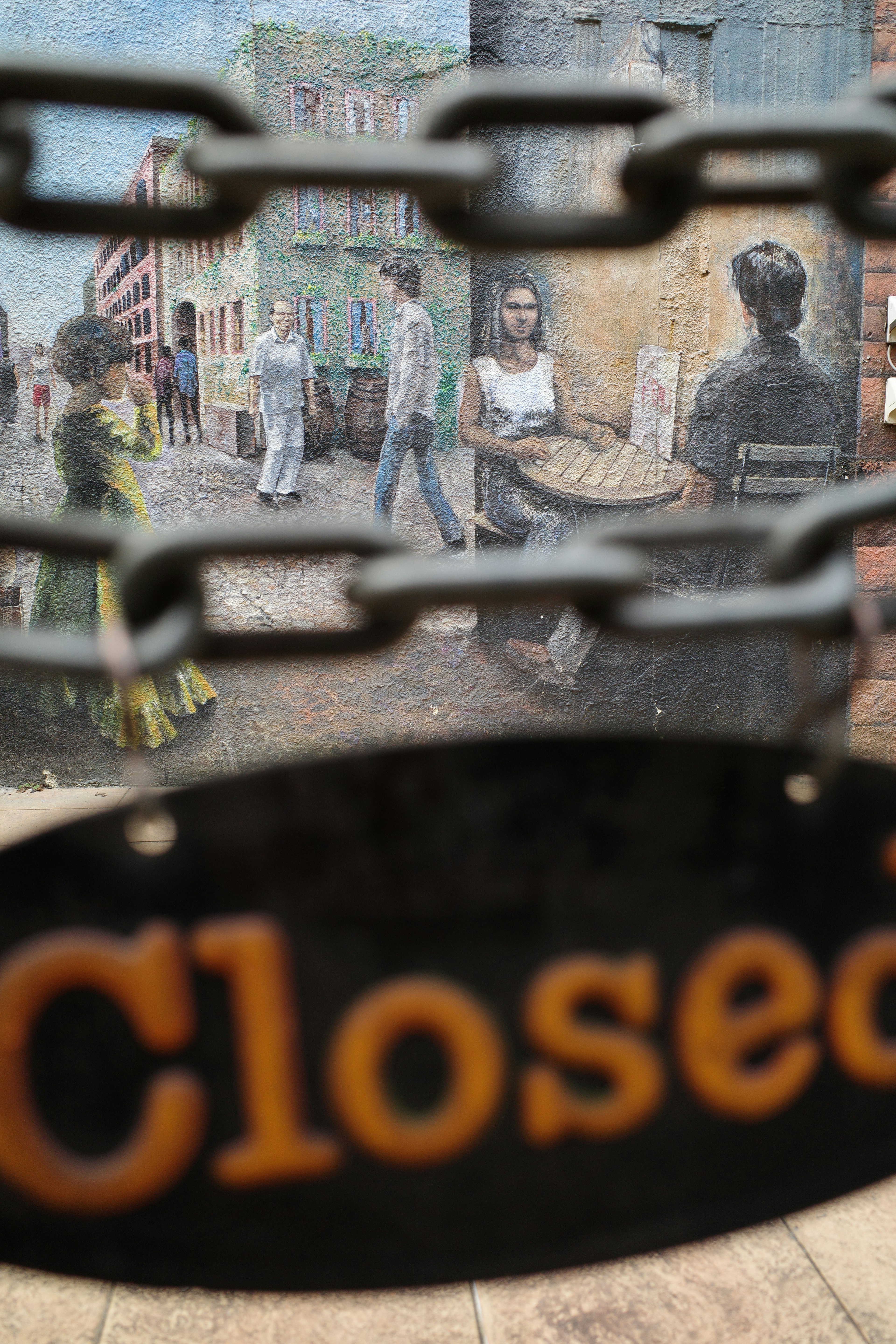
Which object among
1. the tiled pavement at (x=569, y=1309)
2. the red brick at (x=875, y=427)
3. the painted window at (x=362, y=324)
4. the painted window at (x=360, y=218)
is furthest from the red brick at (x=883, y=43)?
the tiled pavement at (x=569, y=1309)

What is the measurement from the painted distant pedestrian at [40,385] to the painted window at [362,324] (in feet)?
3.29

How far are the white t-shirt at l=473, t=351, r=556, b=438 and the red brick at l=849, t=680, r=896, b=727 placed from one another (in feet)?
4.69

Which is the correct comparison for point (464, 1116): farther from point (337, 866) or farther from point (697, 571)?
point (697, 571)

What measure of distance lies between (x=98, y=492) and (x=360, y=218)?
127 cm

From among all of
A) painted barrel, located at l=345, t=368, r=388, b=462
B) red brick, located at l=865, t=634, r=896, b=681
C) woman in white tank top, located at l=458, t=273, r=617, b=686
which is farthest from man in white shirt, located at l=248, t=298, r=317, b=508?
red brick, located at l=865, t=634, r=896, b=681

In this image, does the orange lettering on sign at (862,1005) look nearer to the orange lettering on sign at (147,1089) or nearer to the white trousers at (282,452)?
the orange lettering on sign at (147,1089)

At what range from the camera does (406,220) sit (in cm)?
346

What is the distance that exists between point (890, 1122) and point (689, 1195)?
0.40 feet

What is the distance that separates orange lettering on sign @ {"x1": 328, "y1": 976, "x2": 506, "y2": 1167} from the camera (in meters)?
0.50

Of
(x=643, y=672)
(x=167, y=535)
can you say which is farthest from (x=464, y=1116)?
(x=643, y=672)

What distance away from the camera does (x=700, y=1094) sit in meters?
0.53

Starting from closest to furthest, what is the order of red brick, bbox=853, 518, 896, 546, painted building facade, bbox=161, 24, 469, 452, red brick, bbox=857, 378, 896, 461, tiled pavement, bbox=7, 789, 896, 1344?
tiled pavement, bbox=7, 789, 896, 1344 → painted building facade, bbox=161, 24, 469, 452 → red brick, bbox=853, 518, 896, 546 → red brick, bbox=857, 378, 896, 461

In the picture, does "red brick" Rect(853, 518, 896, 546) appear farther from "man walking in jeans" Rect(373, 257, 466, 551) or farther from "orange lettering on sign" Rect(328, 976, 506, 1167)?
"orange lettering on sign" Rect(328, 976, 506, 1167)

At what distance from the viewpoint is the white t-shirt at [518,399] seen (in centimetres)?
355
